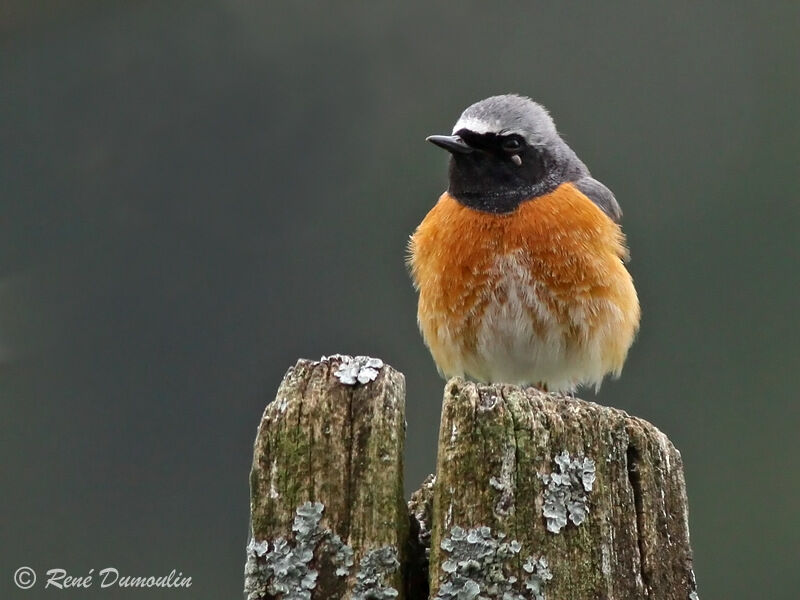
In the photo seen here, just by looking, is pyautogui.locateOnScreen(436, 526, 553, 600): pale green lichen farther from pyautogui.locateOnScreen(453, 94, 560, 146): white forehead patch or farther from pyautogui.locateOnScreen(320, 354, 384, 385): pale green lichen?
pyautogui.locateOnScreen(453, 94, 560, 146): white forehead patch

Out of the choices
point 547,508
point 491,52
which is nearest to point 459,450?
point 547,508

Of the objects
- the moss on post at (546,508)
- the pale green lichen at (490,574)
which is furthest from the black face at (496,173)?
the pale green lichen at (490,574)

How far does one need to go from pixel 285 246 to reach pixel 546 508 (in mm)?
13373

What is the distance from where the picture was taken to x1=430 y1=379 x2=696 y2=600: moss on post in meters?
4.75

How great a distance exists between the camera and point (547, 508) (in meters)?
4.81

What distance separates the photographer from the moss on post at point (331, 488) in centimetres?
477

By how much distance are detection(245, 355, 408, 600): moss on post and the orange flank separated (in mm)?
3428

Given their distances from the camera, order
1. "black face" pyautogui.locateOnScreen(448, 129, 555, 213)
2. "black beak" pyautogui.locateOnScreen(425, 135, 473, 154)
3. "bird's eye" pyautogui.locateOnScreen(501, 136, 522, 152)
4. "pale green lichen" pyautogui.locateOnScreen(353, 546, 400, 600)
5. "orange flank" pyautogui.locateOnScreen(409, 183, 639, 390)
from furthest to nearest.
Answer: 1. "bird's eye" pyautogui.locateOnScreen(501, 136, 522, 152)
2. "black face" pyautogui.locateOnScreen(448, 129, 555, 213)
3. "black beak" pyautogui.locateOnScreen(425, 135, 473, 154)
4. "orange flank" pyautogui.locateOnScreen(409, 183, 639, 390)
5. "pale green lichen" pyautogui.locateOnScreen(353, 546, 400, 600)

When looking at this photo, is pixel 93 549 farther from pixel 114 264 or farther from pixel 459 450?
pixel 459 450

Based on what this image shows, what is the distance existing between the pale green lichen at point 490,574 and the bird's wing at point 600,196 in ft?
15.0

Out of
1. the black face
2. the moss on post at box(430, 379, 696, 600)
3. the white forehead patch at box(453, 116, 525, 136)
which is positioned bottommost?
the moss on post at box(430, 379, 696, 600)

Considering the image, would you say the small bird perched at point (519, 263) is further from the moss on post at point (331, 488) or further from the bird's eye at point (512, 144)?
the moss on post at point (331, 488)

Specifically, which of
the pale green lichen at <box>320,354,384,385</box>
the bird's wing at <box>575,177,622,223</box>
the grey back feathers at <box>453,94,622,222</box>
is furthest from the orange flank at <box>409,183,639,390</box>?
the pale green lichen at <box>320,354,384,385</box>

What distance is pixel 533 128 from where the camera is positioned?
29.2 feet
